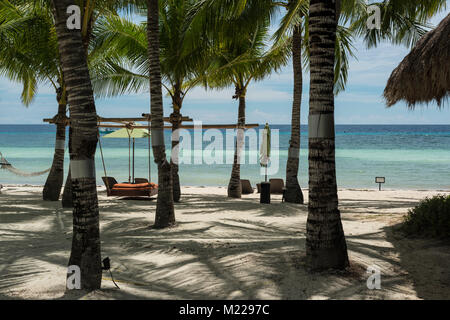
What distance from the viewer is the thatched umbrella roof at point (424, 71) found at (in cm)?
612

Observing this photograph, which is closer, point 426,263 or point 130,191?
point 426,263

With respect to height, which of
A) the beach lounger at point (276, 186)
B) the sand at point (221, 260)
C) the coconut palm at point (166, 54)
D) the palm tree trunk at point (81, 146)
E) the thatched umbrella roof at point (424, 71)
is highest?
the coconut palm at point (166, 54)

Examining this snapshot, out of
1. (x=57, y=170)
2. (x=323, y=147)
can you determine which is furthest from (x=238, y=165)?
(x=323, y=147)

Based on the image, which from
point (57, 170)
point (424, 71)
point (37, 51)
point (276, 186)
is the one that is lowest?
point (276, 186)

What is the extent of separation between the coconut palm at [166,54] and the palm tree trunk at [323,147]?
5126 millimetres

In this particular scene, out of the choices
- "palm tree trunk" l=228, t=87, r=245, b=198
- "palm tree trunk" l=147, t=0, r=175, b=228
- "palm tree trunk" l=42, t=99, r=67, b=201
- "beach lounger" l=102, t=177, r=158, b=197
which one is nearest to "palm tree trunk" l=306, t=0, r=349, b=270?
"palm tree trunk" l=147, t=0, r=175, b=228

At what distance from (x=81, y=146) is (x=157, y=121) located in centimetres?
368

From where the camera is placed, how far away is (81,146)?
12.2 ft

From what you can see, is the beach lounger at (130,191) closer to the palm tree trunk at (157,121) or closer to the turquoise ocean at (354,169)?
the palm tree trunk at (157,121)

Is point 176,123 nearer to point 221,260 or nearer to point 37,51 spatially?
point 37,51

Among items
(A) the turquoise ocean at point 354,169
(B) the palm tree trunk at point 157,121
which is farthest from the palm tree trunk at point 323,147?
(A) the turquoise ocean at point 354,169

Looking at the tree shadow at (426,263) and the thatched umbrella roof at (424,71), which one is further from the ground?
the thatched umbrella roof at (424,71)

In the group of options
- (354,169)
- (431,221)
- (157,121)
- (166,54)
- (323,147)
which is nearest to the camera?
(323,147)
